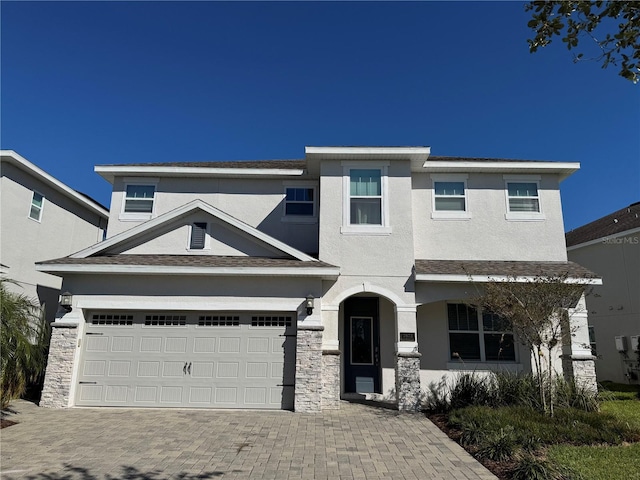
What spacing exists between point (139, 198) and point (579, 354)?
14.3 metres

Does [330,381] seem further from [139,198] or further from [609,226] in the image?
[609,226]

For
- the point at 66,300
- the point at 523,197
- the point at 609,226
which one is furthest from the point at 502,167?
the point at 66,300

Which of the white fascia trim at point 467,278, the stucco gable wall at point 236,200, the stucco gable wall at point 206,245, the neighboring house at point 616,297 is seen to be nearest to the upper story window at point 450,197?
the white fascia trim at point 467,278

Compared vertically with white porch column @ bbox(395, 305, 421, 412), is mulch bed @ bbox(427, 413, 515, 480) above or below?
below

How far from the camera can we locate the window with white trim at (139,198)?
14.7 meters

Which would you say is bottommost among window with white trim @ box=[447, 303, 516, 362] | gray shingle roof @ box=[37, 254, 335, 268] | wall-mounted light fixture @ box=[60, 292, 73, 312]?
window with white trim @ box=[447, 303, 516, 362]

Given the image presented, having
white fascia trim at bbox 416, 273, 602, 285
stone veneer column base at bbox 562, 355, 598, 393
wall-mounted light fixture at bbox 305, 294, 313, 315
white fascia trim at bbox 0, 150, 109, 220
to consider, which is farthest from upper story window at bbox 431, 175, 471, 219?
white fascia trim at bbox 0, 150, 109, 220

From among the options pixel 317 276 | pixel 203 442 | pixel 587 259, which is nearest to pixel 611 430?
pixel 317 276

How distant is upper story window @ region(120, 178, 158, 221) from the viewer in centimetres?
1457

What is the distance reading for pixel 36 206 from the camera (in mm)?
15633

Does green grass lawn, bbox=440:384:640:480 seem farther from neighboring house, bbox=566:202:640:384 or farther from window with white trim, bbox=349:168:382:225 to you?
neighboring house, bbox=566:202:640:384

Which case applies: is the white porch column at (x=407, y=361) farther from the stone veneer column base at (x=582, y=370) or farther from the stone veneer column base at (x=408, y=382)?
the stone veneer column base at (x=582, y=370)

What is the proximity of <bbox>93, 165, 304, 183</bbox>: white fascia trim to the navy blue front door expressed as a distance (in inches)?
189

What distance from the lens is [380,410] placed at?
37.0 feet
